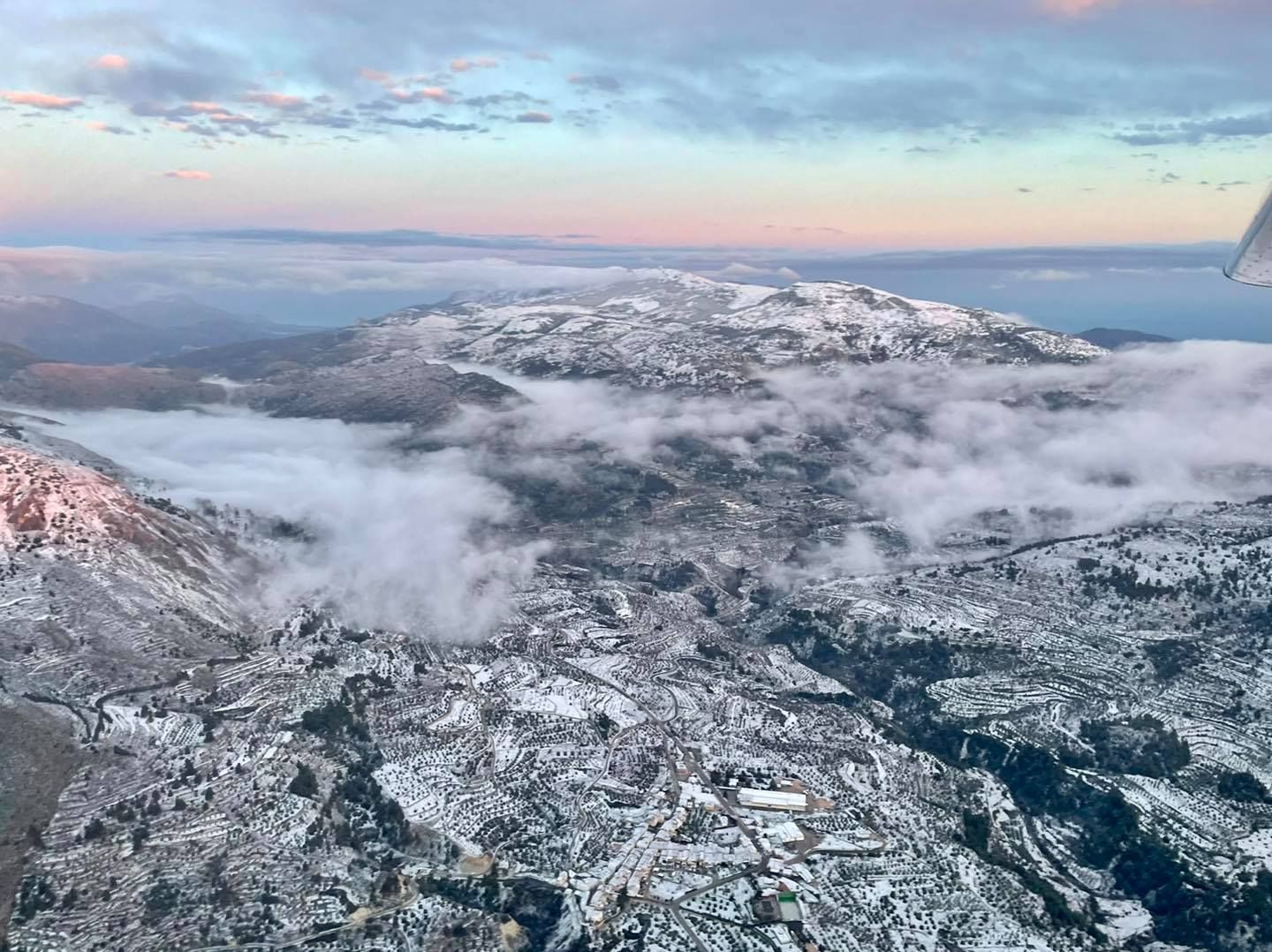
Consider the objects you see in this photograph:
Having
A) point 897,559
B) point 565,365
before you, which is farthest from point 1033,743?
point 565,365

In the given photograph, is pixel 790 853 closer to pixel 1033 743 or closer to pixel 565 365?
pixel 1033 743

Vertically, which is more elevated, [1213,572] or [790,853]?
[1213,572]

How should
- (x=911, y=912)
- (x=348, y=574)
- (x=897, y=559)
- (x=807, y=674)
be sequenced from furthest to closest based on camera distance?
(x=897, y=559), (x=348, y=574), (x=807, y=674), (x=911, y=912)

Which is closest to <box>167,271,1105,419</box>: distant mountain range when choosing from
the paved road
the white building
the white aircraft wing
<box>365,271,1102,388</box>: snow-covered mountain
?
<box>365,271,1102,388</box>: snow-covered mountain

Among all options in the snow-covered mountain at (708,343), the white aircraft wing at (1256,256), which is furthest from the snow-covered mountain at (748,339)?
the white aircraft wing at (1256,256)

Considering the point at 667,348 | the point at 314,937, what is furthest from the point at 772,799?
the point at 667,348

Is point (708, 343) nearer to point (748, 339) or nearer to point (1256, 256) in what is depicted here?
point (748, 339)
